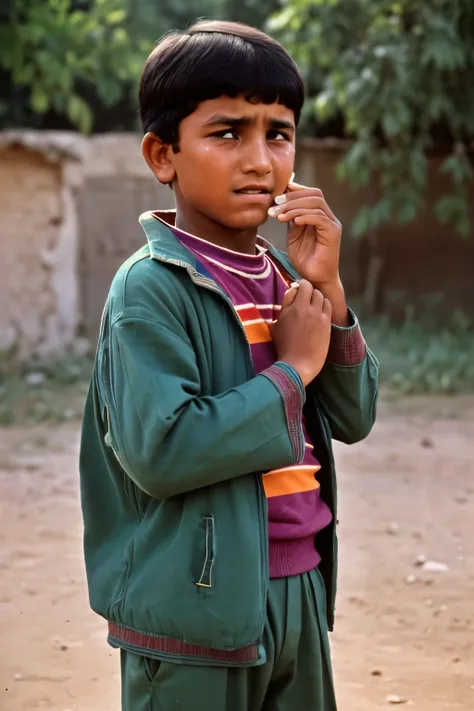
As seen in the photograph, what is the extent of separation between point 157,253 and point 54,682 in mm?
1829

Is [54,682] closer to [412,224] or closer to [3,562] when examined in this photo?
[3,562]

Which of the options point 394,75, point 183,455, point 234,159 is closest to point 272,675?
point 183,455

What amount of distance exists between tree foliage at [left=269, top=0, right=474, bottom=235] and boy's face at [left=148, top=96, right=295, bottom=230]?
7084mm

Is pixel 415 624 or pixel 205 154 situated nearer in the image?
pixel 205 154

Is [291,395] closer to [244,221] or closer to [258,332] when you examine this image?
[258,332]

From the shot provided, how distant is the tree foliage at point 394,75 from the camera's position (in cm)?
852

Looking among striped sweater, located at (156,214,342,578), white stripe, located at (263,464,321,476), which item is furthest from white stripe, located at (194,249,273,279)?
white stripe, located at (263,464,321,476)

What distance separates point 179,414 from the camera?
4.44 feet

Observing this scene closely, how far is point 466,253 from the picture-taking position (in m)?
10.3

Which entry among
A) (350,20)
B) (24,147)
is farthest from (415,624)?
(350,20)

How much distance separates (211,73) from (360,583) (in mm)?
2581

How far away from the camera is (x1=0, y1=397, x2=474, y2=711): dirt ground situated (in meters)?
2.90

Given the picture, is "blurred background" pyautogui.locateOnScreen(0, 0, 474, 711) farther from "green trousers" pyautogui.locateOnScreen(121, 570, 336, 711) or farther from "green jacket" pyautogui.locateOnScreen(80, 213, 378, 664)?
"green jacket" pyautogui.locateOnScreen(80, 213, 378, 664)

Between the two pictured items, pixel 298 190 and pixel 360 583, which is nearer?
pixel 298 190
